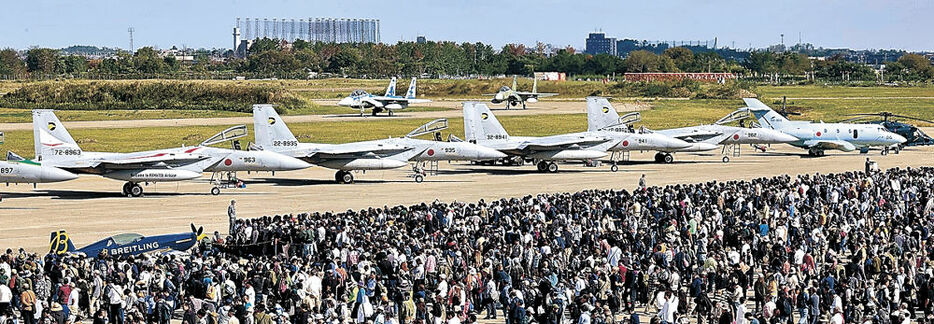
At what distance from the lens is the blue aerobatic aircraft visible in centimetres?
2400

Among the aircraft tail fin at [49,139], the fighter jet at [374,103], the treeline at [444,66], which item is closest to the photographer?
the aircraft tail fin at [49,139]

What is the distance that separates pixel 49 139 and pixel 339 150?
428 inches

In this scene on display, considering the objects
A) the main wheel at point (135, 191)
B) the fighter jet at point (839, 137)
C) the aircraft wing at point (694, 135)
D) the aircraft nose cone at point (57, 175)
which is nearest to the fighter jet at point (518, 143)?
the aircraft wing at point (694, 135)

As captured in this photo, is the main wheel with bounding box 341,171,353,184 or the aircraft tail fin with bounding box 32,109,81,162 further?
the main wheel with bounding box 341,171,353,184

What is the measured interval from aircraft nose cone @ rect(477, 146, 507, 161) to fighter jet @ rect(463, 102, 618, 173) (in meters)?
1.47

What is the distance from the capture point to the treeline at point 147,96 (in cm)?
9331

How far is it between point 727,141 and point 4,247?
37.7m

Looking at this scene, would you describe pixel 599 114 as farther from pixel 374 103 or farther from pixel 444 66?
pixel 444 66

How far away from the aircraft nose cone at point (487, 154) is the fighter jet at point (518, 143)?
1.47 m

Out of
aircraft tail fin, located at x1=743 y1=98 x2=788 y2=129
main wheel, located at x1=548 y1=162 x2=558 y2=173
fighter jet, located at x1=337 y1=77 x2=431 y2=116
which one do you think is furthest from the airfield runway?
fighter jet, located at x1=337 y1=77 x2=431 y2=116

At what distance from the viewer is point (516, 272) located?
20609mm

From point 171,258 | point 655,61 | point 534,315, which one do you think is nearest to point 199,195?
point 171,258

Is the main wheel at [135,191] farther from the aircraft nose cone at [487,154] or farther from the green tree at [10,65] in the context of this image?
the green tree at [10,65]

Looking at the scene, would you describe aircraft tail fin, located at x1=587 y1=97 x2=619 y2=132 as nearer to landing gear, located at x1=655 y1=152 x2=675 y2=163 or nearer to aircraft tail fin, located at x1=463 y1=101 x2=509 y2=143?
landing gear, located at x1=655 y1=152 x2=675 y2=163
